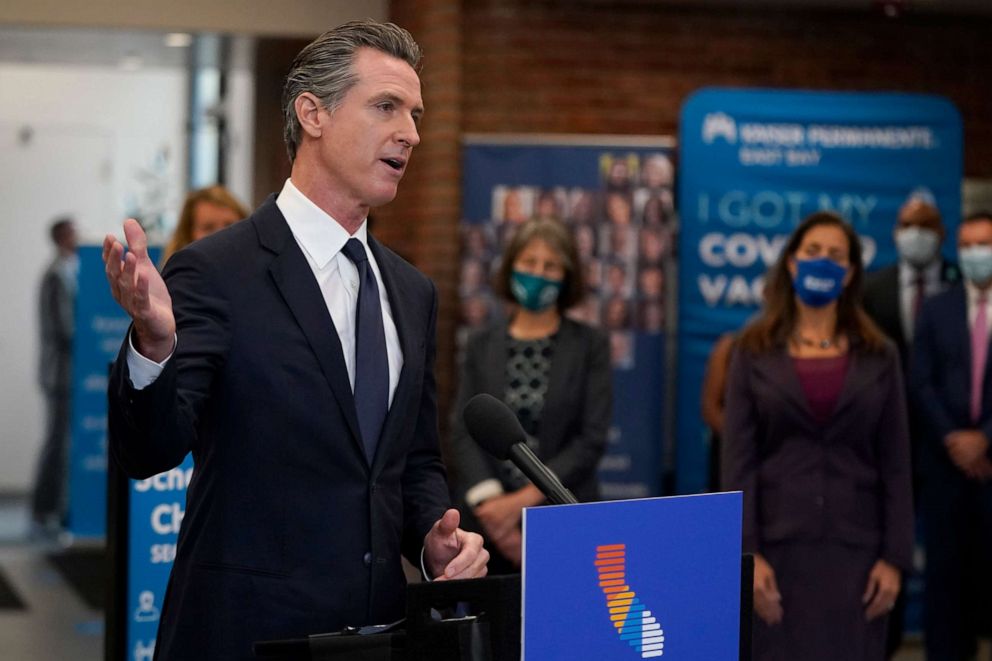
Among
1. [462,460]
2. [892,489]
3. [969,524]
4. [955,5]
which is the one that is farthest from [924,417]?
[955,5]

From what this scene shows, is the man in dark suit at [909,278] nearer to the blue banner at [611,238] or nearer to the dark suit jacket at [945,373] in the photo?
the dark suit jacket at [945,373]

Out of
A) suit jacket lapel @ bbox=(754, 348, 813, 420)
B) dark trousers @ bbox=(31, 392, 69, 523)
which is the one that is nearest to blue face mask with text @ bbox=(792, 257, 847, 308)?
suit jacket lapel @ bbox=(754, 348, 813, 420)

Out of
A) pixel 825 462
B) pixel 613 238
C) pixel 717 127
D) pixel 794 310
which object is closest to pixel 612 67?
pixel 717 127

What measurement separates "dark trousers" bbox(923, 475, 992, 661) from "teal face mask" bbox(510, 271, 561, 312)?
1658mm

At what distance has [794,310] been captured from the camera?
411 cm

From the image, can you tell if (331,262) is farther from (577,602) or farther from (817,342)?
(817,342)

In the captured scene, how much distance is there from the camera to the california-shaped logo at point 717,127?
6324 millimetres

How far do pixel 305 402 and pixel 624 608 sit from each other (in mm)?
567

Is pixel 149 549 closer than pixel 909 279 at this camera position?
Yes

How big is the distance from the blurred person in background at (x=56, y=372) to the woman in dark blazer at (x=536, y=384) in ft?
15.9

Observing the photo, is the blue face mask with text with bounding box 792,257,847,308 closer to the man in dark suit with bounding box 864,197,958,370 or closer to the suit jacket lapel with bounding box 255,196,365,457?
the man in dark suit with bounding box 864,197,958,370

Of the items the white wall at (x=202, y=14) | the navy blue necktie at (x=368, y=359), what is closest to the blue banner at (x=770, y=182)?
the white wall at (x=202, y=14)

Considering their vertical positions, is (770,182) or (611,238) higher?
(770,182)

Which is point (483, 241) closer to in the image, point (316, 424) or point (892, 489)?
point (892, 489)
